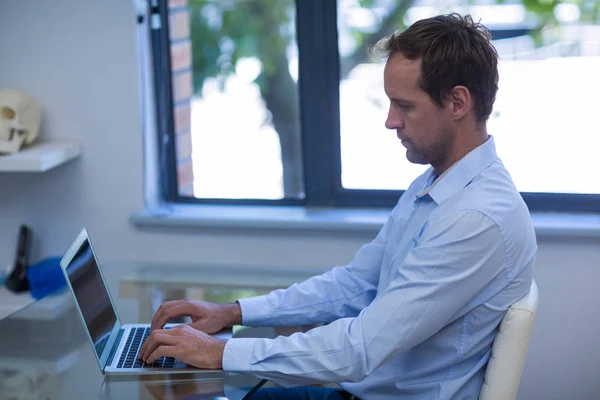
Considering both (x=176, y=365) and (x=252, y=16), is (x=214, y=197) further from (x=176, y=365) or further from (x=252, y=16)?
(x=176, y=365)

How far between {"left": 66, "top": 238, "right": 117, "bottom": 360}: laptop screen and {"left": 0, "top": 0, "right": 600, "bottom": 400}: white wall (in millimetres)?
813

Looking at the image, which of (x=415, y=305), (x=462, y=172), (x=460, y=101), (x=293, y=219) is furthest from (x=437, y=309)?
(x=293, y=219)

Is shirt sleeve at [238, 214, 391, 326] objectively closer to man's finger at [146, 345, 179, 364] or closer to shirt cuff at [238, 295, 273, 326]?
shirt cuff at [238, 295, 273, 326]

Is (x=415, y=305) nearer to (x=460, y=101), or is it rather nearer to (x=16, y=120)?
(x=460, y=101)

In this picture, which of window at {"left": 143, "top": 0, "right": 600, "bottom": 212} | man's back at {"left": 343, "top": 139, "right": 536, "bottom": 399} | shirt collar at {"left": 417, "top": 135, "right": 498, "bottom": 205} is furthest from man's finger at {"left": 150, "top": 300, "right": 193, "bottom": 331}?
window at {"left": 143, "top": 0, "right": 600, "bottom": 212}

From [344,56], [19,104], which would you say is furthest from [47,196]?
[344,56]

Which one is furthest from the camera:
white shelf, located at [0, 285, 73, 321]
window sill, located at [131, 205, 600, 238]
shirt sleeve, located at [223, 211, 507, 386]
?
window sill, located at [131, 205, 600, 238]

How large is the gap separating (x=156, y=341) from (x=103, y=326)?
0.15 m

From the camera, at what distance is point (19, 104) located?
2.38 m

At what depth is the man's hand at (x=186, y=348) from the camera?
146cm

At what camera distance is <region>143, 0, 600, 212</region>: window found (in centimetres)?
228

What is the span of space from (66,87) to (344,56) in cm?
85

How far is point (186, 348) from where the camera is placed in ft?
4.81

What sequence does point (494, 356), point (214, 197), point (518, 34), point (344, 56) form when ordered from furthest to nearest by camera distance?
1. point (214, 197)
2. point (344, 56)
3. point (518, 34)
4. point (494, 356)
